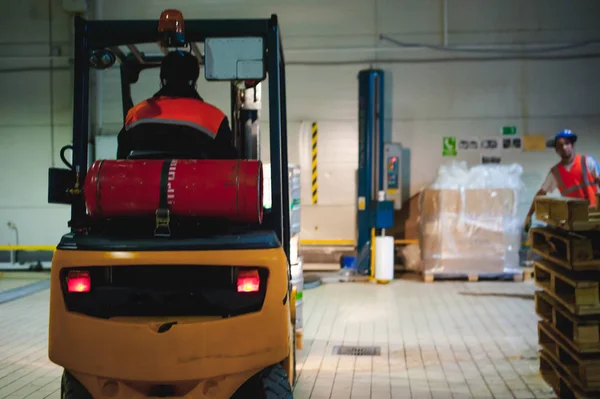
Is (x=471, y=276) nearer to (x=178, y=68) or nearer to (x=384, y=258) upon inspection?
(x=384, y=258)

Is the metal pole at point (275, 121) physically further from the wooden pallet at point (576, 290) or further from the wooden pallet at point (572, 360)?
the wooden pallet at point (572, 360)

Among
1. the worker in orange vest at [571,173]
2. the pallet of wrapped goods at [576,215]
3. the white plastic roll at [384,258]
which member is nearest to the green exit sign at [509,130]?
the white plastic roll at [384,258]

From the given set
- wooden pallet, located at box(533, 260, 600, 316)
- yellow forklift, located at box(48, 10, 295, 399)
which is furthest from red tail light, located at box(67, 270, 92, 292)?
wooden pallet, located at box(533, 260, 600, 316)

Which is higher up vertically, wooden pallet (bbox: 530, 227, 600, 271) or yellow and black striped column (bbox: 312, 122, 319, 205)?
yellow and black striped column (bbox: 312, 122, 319, 205)

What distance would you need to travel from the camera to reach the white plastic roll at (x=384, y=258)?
1048cm

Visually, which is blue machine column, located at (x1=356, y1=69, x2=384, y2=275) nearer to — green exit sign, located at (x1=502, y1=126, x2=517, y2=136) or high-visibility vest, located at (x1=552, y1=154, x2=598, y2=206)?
green exit sign, located at (x1=502, y1=126, x2=517, y2=136)

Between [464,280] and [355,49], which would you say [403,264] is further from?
[355,49]

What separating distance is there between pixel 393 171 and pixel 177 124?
26.1 ft

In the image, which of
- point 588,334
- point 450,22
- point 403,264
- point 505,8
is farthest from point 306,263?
point 588,334

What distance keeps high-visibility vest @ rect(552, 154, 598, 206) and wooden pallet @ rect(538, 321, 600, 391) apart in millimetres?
2439

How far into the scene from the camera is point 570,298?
4598 mm

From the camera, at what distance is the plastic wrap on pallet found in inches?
410

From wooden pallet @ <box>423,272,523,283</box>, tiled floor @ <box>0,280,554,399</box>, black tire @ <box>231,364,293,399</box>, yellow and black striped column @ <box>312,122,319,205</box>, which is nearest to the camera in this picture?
black tire @ <box>231,364,293,399</box>

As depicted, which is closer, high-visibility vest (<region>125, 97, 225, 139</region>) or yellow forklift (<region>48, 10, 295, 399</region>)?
yellow forklift (<region>48, 10, 295, 399</region>)
